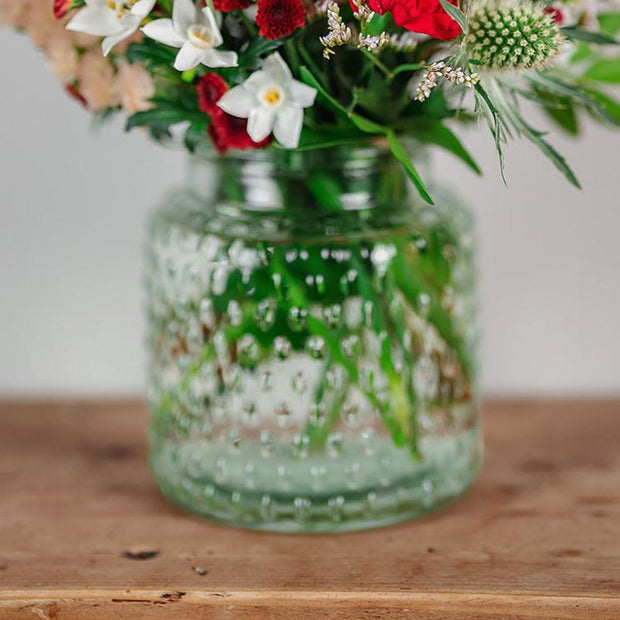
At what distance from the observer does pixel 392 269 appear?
819mm

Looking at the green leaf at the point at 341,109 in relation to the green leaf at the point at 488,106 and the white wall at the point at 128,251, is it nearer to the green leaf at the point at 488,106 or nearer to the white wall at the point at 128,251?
the green leaf at the point at 488,106

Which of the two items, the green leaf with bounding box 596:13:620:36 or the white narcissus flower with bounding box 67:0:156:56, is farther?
the green leaf with bounding box 596:13:620:36

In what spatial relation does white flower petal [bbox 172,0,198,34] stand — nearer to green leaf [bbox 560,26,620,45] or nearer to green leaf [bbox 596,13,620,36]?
green leaf [bbox 560,26,620,45]

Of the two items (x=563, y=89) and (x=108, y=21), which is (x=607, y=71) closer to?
(x=563, y=89)

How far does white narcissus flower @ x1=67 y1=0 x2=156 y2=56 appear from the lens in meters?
0.67

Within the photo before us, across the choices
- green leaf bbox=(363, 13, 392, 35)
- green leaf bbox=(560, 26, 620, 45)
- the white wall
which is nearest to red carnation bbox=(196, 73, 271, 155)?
green leaf bbox=(363, 13, 392, 35)

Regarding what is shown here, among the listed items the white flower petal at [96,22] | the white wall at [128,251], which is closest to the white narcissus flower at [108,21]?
the white flower petal at [96,22]

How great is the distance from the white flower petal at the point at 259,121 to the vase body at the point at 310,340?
11 cm

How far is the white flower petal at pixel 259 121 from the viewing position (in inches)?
27.2

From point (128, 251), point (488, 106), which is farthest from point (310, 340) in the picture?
point (128, 251)

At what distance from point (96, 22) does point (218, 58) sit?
86 millimetres

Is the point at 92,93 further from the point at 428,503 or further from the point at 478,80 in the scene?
the point at 428,503

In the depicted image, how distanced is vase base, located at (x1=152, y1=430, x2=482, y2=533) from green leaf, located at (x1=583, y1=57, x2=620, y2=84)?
0.33 m

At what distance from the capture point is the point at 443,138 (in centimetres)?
76
